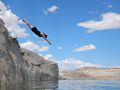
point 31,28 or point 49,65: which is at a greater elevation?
point 49,65

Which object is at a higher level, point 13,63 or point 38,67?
point 38,67

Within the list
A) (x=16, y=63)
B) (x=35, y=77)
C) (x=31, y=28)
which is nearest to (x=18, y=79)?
(x=16, y=63)

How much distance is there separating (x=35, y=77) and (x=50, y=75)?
21488mm

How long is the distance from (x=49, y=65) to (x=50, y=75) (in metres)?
4.55

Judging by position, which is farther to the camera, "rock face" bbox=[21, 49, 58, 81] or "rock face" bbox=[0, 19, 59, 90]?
"rock face" bbox=[21, 49, 58, 81]

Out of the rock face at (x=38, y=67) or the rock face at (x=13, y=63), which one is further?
the rock face at (x=38, y=67)

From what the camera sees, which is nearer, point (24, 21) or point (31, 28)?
point (31, 28)

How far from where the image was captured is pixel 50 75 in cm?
14650

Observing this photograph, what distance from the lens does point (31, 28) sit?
1193 inches

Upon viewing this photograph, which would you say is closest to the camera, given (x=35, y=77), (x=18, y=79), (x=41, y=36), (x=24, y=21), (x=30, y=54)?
(x=41, y=36)

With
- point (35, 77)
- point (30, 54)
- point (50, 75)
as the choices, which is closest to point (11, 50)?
point (35, 77)

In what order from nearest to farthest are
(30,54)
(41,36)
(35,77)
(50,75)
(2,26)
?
(41,36) < (2,26) < (35,77) < (30,54) < (50,75)

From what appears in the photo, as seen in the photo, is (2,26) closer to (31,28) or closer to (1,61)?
(1,61)

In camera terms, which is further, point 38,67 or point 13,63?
point 38,67
